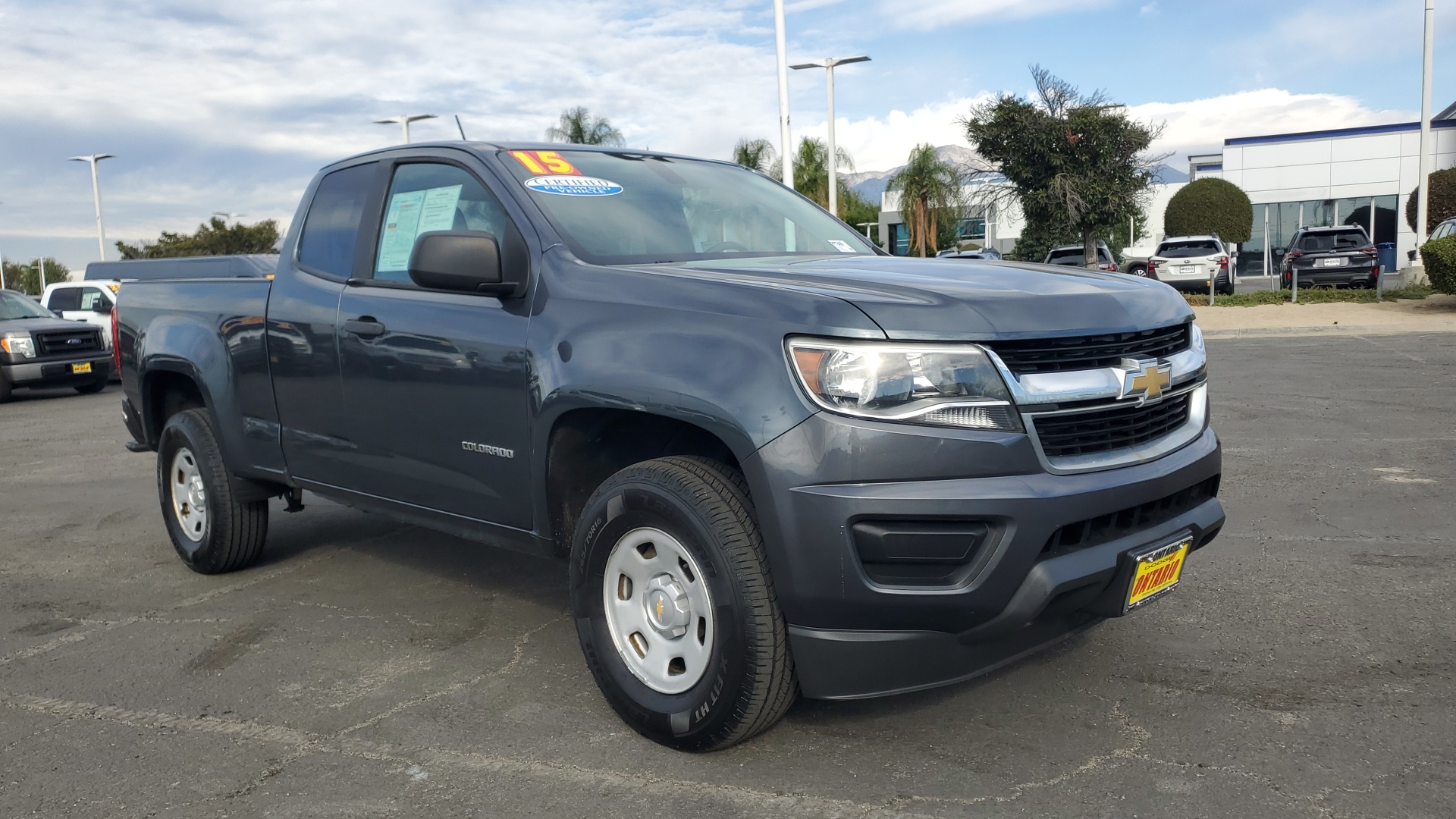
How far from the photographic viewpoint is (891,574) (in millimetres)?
2812

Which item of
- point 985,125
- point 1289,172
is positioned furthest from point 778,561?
point 1289,172

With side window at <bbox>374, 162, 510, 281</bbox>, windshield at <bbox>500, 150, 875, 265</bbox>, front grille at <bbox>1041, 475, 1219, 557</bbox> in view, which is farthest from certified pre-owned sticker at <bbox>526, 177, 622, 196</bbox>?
front grille at <bbox>1041, 475, 1219, 557</bbox>

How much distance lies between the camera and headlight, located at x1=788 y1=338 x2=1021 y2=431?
111 inches

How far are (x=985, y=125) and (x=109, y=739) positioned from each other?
26654mm

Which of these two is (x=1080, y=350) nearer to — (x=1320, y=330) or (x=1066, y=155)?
(x=1320, y=330)

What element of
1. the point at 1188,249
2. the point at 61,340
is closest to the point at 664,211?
the point at 61,340

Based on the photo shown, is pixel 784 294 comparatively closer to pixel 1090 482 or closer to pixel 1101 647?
pixel 1090 482

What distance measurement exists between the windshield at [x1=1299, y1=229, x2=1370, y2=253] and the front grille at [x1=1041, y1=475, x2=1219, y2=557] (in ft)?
79.5

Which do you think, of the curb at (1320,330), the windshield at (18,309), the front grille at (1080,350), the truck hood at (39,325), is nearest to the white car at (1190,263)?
the curb at (1320,330)

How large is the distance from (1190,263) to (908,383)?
23.8m

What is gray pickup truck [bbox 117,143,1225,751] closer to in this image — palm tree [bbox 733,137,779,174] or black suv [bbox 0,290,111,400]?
black suv [bbox 0,290,111,400]

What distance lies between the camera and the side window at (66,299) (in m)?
20.0

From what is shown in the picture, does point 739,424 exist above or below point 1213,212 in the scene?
below

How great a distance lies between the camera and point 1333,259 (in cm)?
2420
